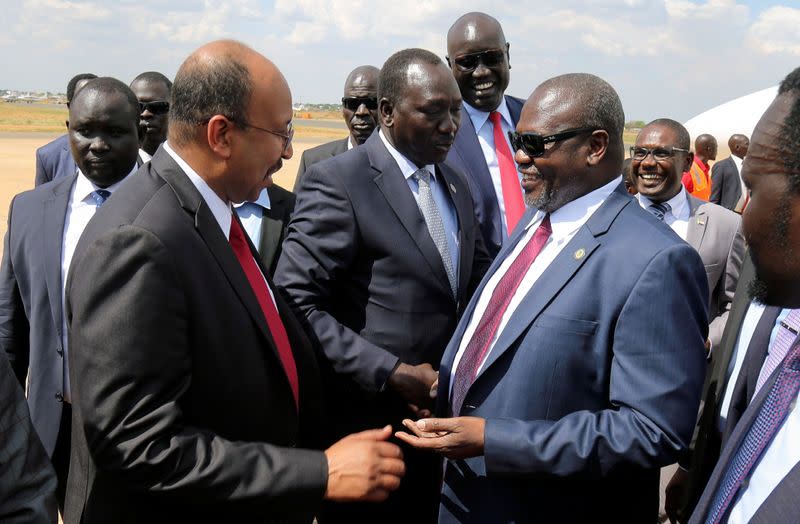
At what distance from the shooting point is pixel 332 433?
3572 mm

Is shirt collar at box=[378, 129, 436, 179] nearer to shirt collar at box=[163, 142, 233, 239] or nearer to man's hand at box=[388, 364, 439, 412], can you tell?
man's hand at box=[388, 364, 439, 412]

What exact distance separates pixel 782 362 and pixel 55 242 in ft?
10.6

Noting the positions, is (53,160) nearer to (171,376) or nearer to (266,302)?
(266,302)

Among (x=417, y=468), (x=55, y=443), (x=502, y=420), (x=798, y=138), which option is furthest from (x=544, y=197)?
(x=55, y=443)

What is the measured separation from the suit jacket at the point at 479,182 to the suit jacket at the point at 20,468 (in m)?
2.91

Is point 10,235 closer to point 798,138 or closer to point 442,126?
point 442,126

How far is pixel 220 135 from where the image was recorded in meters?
2.19

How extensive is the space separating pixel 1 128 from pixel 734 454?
50.1 metres

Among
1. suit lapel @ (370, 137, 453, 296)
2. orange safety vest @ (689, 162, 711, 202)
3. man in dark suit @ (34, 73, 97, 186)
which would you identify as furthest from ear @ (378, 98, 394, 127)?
orange safety vest @ (689, 162, 711, 202)

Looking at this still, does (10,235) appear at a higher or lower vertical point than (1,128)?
higher

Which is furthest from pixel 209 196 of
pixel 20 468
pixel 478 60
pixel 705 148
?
pixel 705 148

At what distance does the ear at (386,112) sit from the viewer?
368 centimetres

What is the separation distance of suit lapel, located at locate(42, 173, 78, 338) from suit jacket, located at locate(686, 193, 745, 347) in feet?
12.4

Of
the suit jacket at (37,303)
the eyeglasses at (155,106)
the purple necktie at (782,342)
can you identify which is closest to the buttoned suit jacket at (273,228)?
the suit jacket at (37,303)
